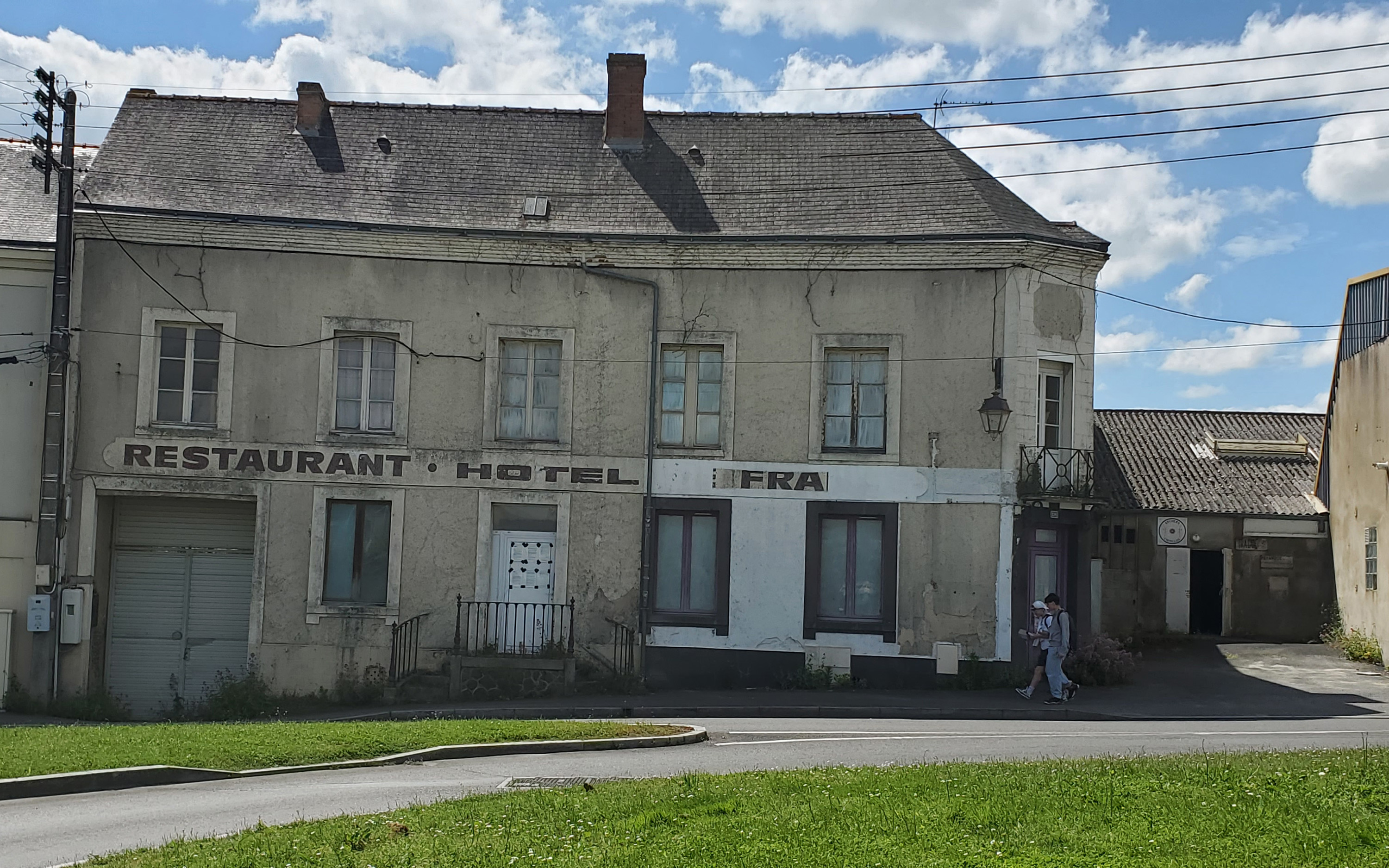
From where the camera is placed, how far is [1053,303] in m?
20.7

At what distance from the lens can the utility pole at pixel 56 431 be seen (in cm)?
1992

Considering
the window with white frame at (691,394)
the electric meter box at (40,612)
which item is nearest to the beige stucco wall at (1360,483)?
the window with white frame at (691,394)

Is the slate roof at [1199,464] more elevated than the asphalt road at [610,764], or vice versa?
the slate roof at [1199,464]

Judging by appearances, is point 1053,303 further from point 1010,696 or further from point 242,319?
point 242,319

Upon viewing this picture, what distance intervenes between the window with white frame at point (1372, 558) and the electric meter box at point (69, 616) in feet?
68.7

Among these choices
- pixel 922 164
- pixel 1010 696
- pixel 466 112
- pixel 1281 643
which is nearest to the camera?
pixel 1010 696

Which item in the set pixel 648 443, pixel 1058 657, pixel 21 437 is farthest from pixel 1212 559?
pixel 21 437

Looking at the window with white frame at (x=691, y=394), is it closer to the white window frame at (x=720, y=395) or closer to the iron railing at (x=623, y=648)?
the white window frame at (x=720, y=395)

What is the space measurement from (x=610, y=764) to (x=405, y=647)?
350 inches

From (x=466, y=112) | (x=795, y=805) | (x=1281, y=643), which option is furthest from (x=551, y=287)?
(x=1281, y=643)

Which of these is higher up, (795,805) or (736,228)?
(736,228)

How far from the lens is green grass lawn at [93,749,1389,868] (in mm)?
7559

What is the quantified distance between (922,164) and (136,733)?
14620 mm

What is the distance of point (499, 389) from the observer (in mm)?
21266
